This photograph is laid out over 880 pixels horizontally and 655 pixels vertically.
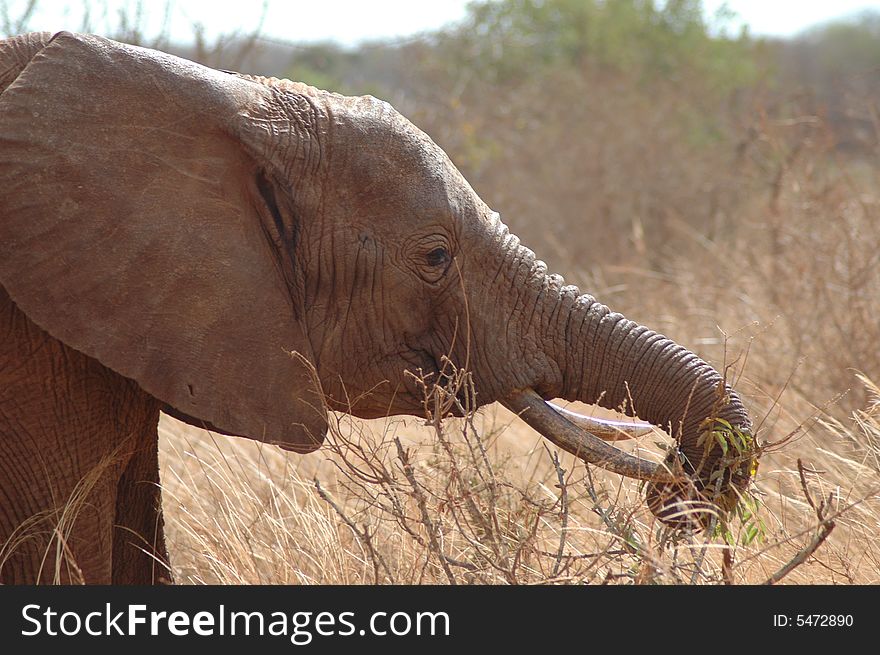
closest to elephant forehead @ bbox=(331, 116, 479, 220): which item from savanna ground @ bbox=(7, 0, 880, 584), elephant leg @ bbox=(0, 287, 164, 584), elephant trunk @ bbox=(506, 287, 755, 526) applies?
elephant trunk @ bbox=(506, 287, 755, 526)

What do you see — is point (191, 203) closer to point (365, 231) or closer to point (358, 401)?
point (365, 231)

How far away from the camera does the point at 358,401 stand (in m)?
3.39

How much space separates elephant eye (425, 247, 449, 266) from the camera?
10.9ft

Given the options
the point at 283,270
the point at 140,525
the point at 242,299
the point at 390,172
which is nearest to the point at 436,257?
the point at 390,172

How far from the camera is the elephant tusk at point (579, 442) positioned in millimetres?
3238

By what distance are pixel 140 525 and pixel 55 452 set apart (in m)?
0.66

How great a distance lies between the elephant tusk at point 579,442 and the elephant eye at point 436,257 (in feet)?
1.33

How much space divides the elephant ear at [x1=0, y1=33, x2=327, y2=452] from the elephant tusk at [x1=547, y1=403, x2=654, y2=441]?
691 millimetres

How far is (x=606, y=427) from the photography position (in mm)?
3400

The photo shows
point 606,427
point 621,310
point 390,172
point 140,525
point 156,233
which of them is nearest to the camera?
point 156,233

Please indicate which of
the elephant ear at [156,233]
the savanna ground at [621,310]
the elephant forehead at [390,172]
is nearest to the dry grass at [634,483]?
the savanna ground at [621,310]

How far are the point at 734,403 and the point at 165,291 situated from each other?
57.8 inches

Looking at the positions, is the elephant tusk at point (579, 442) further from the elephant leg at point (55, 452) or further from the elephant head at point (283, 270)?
the elephant leg at point (55, 452)

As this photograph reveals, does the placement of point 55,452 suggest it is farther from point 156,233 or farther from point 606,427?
point 606,427
